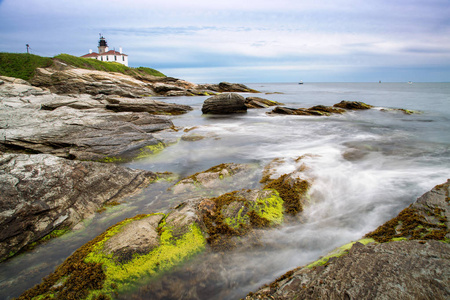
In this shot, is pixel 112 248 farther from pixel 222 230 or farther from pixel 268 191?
pixel 268 191

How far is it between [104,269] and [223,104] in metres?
20.1

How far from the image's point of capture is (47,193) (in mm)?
4625

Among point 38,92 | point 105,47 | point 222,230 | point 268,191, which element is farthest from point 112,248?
point 105,47

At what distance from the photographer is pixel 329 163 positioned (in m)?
7.83

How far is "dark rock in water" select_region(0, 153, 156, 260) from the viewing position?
400cm

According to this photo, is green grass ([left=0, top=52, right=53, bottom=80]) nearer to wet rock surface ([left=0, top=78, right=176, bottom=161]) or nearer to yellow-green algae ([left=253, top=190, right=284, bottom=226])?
wet rock surface ([left=0, top=78, right=176, bottom=161])

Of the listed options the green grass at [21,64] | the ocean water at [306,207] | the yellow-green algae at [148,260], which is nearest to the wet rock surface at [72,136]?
the ocean water at [306,207]

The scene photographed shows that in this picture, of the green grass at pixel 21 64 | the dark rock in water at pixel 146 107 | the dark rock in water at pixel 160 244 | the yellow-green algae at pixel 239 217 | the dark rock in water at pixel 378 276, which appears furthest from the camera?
the green grass at pixel 21 64

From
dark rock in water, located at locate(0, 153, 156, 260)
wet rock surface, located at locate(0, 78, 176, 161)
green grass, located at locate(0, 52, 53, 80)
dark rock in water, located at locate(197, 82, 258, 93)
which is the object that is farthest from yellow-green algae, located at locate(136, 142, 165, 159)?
dark rock in water, located at locate(197, 82, 258, 93)

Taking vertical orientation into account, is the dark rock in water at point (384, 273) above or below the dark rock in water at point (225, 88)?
below

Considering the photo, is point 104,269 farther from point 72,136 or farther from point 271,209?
point 72,136

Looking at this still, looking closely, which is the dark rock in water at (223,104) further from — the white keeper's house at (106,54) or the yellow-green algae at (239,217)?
the white keeper's house at (106,54)

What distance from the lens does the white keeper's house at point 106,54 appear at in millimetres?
94750

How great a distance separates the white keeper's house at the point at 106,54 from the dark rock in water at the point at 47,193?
10342cm
